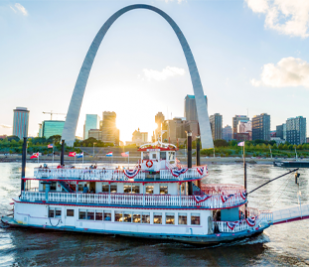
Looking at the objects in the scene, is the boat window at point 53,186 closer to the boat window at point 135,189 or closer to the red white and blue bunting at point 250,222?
the boat window at point 135,189

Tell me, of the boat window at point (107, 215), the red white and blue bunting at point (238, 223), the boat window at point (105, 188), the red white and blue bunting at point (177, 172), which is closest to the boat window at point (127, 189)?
the boat window at point (105, 188)

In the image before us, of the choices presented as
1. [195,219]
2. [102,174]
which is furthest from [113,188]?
[195,219]

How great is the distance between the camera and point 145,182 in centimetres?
1378

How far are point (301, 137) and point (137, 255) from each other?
703ft

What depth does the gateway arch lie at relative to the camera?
67000mm

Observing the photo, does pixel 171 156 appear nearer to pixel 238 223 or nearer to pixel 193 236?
pixel 193 236

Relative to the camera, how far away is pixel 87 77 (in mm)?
70500

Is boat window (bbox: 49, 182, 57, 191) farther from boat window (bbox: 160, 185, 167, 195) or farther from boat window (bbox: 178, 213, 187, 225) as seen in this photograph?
boat window (bbox: 178, 213, 187, 225)

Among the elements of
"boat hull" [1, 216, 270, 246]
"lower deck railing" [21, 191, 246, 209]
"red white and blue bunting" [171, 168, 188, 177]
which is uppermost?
"red white and blue bunting" [171, 168, 188, 177]

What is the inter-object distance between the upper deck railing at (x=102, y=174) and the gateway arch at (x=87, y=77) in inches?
2127

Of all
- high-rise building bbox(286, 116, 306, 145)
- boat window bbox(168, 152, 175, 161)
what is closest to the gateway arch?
boat window bbox(168, 152, 175, 161)

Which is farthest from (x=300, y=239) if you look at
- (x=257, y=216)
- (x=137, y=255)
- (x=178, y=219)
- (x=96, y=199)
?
(x=96, y=199)

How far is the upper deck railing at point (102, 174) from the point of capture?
13.8 metres

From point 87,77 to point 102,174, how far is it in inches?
2438
